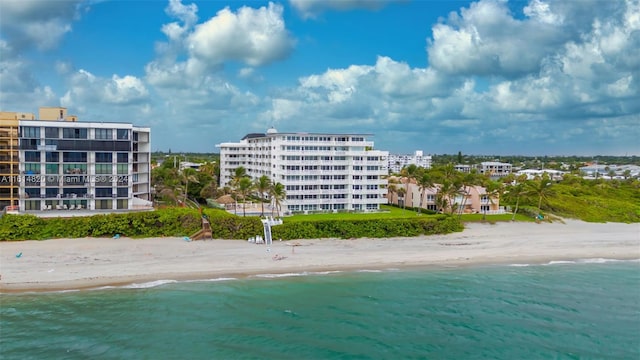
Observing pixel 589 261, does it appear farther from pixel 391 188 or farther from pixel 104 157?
pixel 104 157

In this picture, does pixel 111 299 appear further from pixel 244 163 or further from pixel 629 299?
pixel 244 163

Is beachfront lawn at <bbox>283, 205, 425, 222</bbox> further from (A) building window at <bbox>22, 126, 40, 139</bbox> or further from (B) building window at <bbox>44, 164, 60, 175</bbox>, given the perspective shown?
(A) building window at <bbox>22, 126, 40, 139</bbox>

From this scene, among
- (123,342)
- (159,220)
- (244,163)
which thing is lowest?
(123,342)

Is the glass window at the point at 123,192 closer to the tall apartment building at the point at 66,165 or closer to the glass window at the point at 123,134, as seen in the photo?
the tall apartment building at the point at 66,165

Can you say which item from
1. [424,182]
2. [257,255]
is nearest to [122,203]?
[257,255]

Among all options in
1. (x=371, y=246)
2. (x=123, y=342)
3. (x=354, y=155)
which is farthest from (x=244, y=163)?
(x=123, y=342)
